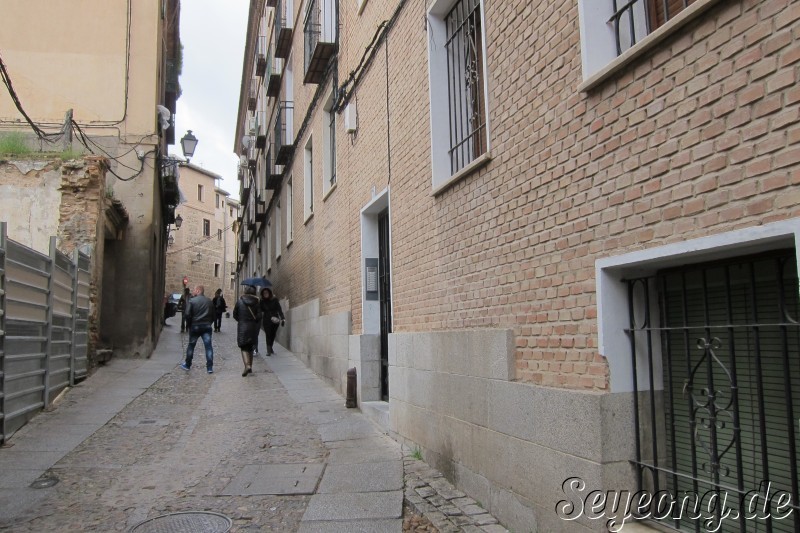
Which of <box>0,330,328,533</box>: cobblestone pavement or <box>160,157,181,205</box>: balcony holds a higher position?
<box>160,157,181,205</box>: balcony

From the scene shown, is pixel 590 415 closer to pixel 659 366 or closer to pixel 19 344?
pixel 659 366

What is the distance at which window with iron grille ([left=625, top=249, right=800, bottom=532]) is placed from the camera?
2.72m

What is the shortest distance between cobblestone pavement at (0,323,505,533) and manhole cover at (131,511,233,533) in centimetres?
8

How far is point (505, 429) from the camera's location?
14.1 feet

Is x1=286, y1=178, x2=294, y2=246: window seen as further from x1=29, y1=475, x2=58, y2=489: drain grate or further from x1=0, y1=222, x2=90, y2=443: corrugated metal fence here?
x1=29, y1=475, x2=58, y2=489: drain grate

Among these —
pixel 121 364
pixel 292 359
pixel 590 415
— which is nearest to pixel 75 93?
pixel 121 364

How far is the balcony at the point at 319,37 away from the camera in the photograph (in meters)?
10.2

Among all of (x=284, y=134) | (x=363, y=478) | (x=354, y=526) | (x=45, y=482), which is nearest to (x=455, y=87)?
(x=363, y=478)

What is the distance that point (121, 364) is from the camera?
12.1m

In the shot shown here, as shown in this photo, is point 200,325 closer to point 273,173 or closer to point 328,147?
point 328,147

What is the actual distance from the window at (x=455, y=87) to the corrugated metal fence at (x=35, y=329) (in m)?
4.56

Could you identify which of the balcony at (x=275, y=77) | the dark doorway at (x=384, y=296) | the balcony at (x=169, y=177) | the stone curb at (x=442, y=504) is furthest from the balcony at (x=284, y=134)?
the stone curb at (x=442, y=504)

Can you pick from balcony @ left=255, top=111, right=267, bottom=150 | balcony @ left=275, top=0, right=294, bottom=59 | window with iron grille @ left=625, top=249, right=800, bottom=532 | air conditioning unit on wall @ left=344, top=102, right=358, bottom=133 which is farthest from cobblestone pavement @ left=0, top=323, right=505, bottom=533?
balcony @ left=255, top=111, right=267, bottom=150

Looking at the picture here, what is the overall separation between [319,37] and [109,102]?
5.57 m
